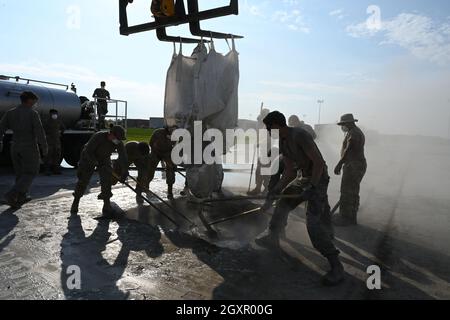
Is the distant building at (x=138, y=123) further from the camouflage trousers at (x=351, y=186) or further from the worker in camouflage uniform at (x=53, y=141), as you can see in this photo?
the camouflage trousers at (x=351, y=186)

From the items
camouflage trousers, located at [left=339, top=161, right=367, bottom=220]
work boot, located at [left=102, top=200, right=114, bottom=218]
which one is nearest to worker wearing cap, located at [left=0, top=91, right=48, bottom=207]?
work boot, located at [left=102, top=200, right=114, bottom=218]

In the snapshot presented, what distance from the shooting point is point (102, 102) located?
1254cm

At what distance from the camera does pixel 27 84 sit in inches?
420

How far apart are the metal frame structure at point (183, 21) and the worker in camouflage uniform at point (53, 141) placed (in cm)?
570

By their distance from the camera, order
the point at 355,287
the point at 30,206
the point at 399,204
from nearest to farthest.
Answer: the point at 355,287 → the point at 30,206 → the point at 399,204

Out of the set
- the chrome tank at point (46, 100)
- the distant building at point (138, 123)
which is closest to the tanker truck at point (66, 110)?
the chrome tank at point (46, 100)

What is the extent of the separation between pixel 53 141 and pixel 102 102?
10.4 feet

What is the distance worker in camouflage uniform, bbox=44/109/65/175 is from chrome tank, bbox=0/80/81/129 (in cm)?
90

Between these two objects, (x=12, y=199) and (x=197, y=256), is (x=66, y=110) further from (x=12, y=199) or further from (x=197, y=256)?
(x=197, y=256)

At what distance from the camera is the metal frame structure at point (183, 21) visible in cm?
417

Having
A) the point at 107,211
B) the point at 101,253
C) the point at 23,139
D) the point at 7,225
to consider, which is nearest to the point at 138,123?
the point at 23,139
